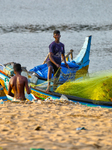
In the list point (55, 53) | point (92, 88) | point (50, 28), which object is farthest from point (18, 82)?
point (50, 28)

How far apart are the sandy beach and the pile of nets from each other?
4.90 ft

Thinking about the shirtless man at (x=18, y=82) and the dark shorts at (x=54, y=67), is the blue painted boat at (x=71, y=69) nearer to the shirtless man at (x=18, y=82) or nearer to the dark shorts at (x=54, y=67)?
the dark shorts at (x=54, y=67)

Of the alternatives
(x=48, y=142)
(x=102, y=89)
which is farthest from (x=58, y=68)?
(x=48, y=142)

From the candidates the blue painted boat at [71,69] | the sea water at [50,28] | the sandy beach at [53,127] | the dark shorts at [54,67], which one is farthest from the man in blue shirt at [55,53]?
the sea water at [50,28]

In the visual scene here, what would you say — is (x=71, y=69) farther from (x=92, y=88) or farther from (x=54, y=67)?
(x=92, y=88)

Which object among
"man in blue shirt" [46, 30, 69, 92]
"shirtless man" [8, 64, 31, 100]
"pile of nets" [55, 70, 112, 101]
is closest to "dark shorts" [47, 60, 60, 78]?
"man in blue shirt" [46, 30, 69, 92]

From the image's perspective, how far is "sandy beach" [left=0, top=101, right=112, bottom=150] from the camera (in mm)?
3686

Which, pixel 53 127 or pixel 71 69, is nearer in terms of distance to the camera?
pixel 53 127

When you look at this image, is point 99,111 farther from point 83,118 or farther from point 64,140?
point 64,140

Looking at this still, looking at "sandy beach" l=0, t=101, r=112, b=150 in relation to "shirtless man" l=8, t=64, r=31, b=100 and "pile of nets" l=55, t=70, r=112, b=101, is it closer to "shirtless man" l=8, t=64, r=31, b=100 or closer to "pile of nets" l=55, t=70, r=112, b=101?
"shirtless man" l=8, t=64, r=31, b=100

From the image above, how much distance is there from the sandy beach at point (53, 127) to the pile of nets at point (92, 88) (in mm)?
1494

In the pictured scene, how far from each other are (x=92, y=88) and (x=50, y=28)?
19.6m

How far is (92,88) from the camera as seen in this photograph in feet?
25.5

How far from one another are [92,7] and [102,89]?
95.9 ft
